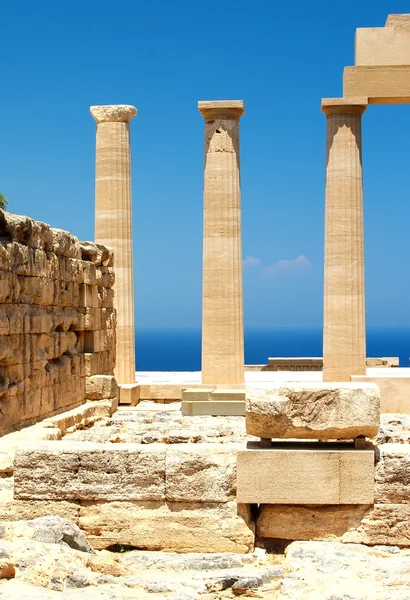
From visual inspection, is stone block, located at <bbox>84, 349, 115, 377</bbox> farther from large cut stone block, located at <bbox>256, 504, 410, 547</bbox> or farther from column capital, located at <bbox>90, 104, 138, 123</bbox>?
large cut stone block, located at <bbox>256, 504, 410, 547</bbox>

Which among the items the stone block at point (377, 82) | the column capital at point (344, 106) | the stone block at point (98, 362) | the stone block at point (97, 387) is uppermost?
the stone block at point (377, 82)

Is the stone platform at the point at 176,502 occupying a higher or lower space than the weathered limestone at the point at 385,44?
lower

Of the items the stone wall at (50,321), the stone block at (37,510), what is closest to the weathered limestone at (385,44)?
the stone wall at (50,321)

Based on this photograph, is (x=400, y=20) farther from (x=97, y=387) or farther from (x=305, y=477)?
(x=305, y=477)

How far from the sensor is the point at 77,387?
19.1 meters

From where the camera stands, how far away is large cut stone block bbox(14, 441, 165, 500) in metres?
9.16

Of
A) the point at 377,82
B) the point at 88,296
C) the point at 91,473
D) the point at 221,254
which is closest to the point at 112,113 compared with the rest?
the point at 221,254

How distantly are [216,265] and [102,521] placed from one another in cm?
1383

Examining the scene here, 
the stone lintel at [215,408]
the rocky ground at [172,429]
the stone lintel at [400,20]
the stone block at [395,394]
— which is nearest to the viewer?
the rocky ground at [172,429]

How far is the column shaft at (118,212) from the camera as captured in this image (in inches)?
→ 906

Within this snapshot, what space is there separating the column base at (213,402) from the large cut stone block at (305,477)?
1113cm

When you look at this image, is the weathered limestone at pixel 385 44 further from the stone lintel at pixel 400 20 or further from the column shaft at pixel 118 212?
the column shaft at pixel 118 212

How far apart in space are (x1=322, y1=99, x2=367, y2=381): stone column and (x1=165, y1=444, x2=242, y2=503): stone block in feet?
43.4

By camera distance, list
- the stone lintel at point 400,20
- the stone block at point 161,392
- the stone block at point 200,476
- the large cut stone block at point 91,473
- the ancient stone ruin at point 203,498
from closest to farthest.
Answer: the ancient stone ruin at point 203,498
the stone block at point 200,476
the large cut stone block at point 91,473
the stone lintel at point 400,20
the stone block at point 161,392
